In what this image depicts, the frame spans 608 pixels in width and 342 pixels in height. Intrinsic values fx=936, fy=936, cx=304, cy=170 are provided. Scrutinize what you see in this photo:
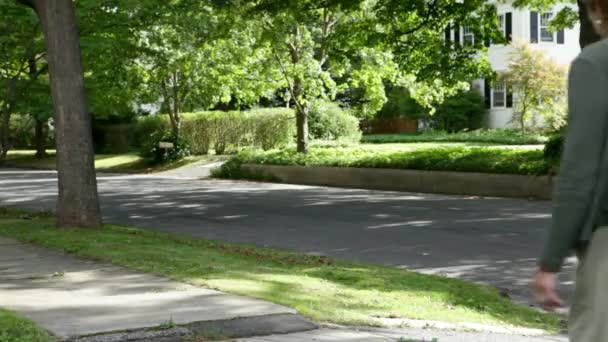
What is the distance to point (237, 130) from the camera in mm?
41500

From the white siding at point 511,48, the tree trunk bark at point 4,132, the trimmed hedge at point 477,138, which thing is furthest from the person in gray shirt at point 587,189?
the white siding at point 511,48

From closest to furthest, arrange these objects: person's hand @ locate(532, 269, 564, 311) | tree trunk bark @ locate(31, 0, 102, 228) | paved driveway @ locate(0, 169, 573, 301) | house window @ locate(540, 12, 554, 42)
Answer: person's hand @ locate(532, 269, 564, 311) → paved driveway @ locate(0, 169, 573, 301) → tree trunk bark @ locate(31, 0, 102, 228) → house window @ locate(540, 12, 554, 42)

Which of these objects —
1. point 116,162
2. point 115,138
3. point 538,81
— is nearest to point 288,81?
point 116,162

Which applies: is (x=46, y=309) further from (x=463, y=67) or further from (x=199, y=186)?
(x=199, y=186)

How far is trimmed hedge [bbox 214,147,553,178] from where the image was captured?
2175cm

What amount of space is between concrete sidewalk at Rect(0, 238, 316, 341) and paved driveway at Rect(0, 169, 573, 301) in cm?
328

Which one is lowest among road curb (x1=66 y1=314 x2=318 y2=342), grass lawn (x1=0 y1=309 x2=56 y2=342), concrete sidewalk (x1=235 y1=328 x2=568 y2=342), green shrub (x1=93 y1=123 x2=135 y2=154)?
concrete sidewalk (x1=235 y1=328 x2=568 y2=342)

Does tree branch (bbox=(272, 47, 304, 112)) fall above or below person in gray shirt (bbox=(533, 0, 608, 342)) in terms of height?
above

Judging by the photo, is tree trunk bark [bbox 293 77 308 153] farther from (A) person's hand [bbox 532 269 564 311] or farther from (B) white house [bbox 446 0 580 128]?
(A) person's hand [bbox 532 269 564 311]

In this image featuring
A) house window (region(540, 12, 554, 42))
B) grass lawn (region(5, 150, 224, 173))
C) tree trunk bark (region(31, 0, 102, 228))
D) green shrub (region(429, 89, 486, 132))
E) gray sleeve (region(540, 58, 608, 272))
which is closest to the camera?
gray sleeve (region(540, 58, 608, 272))

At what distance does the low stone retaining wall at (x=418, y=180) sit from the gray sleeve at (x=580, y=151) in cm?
1760

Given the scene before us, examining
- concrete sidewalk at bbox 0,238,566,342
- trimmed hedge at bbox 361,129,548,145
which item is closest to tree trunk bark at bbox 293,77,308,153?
trimmed hedge at bbox 361,129,548,145

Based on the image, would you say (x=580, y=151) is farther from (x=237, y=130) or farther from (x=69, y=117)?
(x=237, y=130)

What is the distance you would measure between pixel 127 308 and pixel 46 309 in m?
0.69
